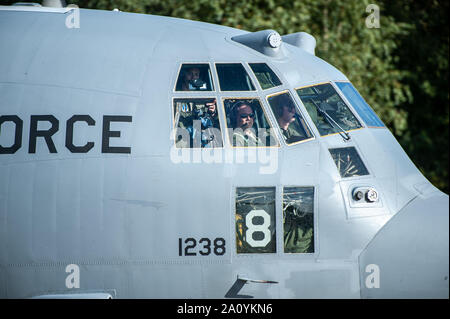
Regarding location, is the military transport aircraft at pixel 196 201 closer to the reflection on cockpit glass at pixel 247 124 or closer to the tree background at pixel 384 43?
the reflection on cockpit glass at pixel 247 124

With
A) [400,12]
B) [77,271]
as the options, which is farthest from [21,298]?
[400,12]

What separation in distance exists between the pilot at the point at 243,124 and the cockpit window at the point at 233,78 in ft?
0.73

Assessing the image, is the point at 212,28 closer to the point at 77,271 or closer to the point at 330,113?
the point at 330,113

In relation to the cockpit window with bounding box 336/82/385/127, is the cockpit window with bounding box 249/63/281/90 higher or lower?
higher

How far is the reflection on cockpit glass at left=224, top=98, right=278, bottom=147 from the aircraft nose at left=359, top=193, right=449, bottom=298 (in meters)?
1.65

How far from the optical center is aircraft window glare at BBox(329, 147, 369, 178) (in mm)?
6746

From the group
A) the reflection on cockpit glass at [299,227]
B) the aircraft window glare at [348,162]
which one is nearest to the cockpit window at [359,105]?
the aircraft window glare at [348,162]

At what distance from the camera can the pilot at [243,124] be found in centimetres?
675

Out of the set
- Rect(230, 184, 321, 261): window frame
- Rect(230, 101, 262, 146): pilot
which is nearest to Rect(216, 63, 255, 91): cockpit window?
Rect(230, 101, 262, 146): pilot

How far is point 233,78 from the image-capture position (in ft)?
23.1

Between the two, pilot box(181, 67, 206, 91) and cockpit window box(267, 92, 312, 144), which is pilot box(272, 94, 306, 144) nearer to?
cockpit window box(267, 92, 312, 144)

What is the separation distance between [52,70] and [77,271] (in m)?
2.42

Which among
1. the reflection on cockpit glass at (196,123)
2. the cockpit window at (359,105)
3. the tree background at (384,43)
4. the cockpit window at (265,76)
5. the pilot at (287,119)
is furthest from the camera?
the tree background at (384,43)

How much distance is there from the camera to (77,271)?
259 inches
